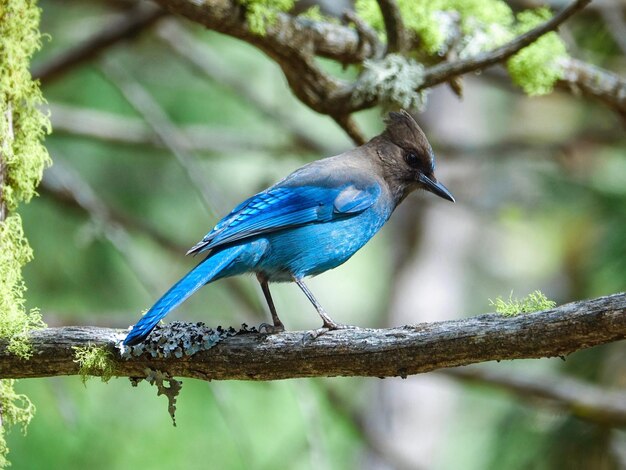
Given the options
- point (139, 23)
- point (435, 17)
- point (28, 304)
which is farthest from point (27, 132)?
point (28, 304)

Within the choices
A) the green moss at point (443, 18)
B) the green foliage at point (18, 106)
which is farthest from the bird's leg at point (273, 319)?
the green moss at point (443, 18)

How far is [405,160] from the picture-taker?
4520 millimetres

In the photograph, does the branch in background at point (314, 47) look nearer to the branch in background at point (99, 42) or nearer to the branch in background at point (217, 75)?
the branch in background at point (99, 42)

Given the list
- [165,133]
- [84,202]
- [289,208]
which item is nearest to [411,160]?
[289,208]

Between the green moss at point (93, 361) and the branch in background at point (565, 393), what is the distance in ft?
10.6

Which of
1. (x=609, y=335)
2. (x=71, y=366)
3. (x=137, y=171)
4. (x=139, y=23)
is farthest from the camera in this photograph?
(x=137, y=171)

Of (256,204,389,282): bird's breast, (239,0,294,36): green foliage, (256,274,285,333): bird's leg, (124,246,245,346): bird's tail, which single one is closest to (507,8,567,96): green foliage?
(256,204,389,282): bird's breast

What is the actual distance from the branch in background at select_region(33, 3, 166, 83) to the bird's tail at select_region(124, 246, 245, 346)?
2.49 metres

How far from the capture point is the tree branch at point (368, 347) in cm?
266

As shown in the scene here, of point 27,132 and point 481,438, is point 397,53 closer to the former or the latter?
point 27,132

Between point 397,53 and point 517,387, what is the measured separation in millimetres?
2504

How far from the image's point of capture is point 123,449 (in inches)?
259

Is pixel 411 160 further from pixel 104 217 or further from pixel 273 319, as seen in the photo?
pixel 104 217

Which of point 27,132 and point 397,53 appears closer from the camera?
point 27,132
